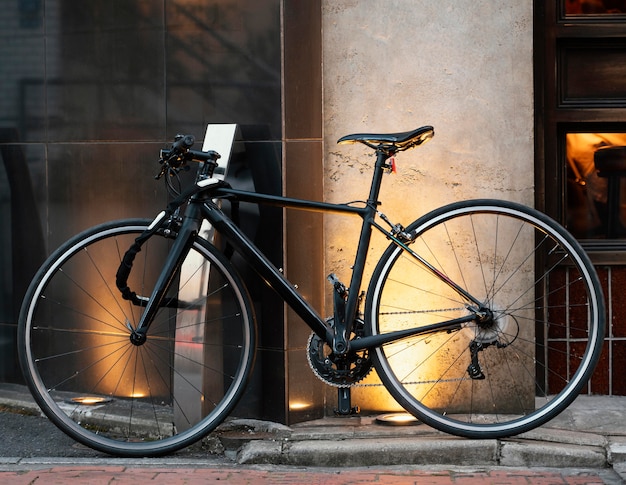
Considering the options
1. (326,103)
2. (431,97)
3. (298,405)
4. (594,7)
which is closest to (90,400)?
(298,405)

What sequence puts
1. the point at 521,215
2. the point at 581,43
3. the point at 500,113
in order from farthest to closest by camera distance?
the point at 581,43 < the point at 500,113 < the point at 521,215

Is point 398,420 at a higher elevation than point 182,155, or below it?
below

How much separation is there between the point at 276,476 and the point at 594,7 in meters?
3.19

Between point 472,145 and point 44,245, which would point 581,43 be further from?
point 44,245

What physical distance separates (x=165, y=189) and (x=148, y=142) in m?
0.28

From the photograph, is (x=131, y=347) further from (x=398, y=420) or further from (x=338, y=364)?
(x=398, y=420)

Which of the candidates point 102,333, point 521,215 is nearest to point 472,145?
point 521,215

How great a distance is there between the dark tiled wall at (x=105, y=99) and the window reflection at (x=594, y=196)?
1.81 meters

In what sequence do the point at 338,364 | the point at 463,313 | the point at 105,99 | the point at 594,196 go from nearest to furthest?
the point at 338,364 → the point at 463,313 → the point at 105,99 → the point at 594,196

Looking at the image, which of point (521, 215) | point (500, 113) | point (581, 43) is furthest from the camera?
point (581, 43)

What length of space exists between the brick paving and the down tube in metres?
0.68

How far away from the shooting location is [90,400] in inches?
221

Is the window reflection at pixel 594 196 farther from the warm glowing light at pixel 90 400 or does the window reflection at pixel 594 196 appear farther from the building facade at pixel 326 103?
the warm glowing light at pixel 90 400

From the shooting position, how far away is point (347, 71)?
529 centimetres
